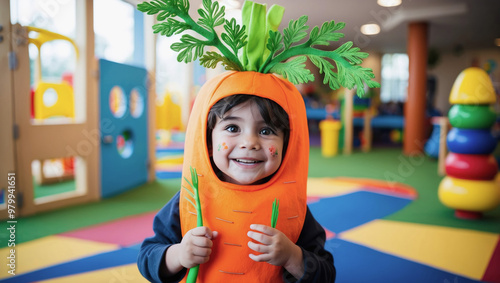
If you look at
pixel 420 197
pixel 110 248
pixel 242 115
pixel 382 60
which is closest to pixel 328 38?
pixel 242 115

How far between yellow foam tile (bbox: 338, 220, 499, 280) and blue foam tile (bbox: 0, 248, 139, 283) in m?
0.98

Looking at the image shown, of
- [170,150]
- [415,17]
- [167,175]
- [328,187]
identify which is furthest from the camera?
[415,17]

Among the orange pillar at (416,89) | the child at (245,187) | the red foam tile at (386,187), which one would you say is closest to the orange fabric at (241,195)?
the child at (245,187)

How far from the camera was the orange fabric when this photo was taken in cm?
72

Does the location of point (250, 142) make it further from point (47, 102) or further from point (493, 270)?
point (47, 102)

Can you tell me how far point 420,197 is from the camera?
2.69 m

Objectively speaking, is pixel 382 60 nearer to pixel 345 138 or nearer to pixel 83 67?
pixel 345 138

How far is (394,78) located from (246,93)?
12073mm

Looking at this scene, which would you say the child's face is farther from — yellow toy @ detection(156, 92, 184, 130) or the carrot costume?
yellow toy @ detection(156, 92, 184, 130)

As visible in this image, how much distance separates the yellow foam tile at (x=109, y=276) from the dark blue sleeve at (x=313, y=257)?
0.70m

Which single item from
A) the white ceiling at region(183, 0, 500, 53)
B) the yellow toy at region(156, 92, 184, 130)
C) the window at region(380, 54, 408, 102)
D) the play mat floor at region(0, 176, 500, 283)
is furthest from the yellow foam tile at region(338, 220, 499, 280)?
the window at region(380, 54, 408, 102)

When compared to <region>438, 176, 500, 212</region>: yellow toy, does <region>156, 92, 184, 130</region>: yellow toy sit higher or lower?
higher

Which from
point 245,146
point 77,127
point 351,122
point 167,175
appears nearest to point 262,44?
point 245,146

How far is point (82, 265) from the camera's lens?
4.63ft
